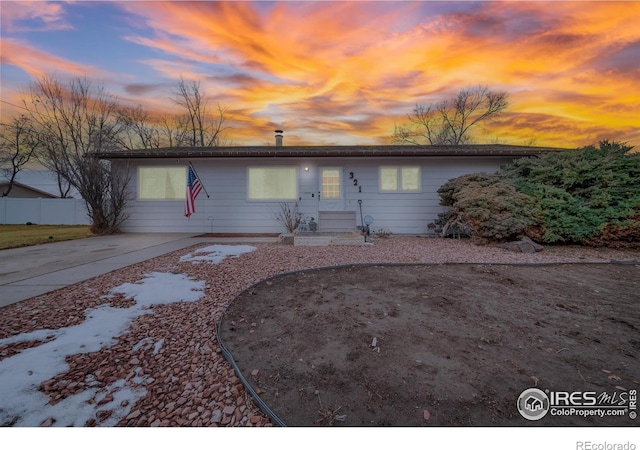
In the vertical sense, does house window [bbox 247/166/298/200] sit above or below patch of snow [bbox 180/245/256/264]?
above

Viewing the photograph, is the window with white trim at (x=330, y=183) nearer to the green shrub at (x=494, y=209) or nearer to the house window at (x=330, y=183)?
the house window at (x=330, y=183)

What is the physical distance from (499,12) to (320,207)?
6.49m

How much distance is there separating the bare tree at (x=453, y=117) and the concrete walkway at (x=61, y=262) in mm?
15432

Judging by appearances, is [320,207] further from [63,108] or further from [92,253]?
[63,108]

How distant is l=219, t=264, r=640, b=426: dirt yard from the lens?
1.53 meters

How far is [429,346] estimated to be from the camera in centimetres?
215

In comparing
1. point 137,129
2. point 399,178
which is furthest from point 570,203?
point 137,129

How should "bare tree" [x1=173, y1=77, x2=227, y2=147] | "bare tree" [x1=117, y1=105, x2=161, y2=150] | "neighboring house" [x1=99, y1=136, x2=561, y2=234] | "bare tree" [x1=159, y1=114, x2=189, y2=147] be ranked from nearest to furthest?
"neighboring house" [x1=99, y1=136, x2=561, y2=234]
"bare tree" [x1=117, y1=105, x2=161, y2=150]
"bare tree" [x1=173, y1=77, x2=227, y2=147]
"bare tree" [x1=159, y1=114, x2=189, y2=147]

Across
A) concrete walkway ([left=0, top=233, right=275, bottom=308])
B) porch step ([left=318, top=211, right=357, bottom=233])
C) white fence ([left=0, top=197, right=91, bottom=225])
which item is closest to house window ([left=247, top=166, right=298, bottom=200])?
porch step ([left=318, top=211, right=357, bottom=233])

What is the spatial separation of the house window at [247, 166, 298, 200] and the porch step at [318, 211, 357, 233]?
1.21 m

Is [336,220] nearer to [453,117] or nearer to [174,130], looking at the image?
[453,117]

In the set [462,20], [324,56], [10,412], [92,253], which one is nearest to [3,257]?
[92,253]

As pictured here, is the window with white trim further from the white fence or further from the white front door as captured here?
the white fence

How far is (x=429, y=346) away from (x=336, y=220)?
715cm
